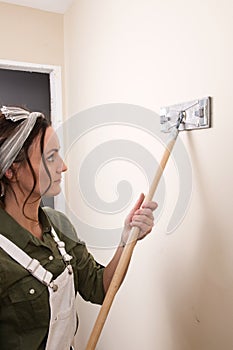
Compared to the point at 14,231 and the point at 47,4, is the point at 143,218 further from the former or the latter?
the point at 47,4

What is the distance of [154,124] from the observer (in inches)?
44.6

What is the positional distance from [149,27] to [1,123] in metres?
0.57

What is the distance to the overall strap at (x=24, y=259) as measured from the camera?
0.90m

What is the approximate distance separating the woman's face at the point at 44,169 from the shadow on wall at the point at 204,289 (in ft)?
1.22

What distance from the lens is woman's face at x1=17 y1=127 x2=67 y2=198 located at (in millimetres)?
918

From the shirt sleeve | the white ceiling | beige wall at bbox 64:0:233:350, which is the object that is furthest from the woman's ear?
the white ceiling

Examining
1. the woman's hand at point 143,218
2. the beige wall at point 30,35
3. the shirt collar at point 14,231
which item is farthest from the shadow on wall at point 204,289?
the beige wall at point 30,35

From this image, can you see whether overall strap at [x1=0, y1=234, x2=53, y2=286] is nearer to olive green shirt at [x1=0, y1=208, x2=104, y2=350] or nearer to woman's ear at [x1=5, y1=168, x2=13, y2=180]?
olive green shirt at [x1=0, y1=208, x2=104, y2=350]

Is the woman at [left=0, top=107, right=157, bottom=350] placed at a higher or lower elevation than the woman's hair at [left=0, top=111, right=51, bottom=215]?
lower

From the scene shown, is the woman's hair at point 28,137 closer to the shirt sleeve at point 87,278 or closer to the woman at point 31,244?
the woman at point 31,244

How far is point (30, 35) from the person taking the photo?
71.4 inches

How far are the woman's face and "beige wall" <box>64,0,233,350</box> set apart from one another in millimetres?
362

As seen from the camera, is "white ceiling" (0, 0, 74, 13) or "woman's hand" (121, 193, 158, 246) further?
"white ceiling" (0, 0, 74, 13)

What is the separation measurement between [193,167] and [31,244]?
1.59 feet
